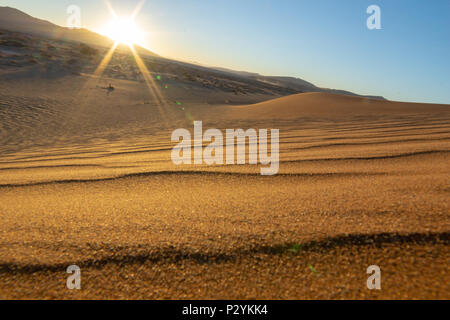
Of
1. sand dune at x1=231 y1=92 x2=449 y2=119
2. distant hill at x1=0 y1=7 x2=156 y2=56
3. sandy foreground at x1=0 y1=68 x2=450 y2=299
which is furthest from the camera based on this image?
distant hill at x1=0 y1=7 x2=156 y2=56

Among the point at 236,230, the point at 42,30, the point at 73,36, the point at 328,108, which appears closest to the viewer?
the point at 236,230

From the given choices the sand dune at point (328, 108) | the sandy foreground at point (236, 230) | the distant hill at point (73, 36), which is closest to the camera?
the sandy foreground at point (236, 230)

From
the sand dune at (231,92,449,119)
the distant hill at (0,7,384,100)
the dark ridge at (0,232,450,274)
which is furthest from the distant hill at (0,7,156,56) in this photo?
the dark ridge at (0,232,450,274)

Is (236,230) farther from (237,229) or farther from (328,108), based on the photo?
(328,108)

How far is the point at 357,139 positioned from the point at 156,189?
234 centimetres

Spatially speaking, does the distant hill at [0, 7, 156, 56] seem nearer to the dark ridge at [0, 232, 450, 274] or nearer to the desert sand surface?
the desert sand surface

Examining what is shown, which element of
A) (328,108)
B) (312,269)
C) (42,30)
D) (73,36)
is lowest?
(312,269)

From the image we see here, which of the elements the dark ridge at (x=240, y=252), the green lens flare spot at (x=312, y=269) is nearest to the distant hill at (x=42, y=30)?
the dark ridge at (x=240, y=252)

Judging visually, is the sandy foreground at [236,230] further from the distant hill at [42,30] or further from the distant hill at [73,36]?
the distant hill at [42,30]

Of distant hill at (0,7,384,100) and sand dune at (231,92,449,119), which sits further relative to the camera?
distant hill at (0,7,384,100)

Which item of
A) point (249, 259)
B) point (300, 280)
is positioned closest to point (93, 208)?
point (249, 259)

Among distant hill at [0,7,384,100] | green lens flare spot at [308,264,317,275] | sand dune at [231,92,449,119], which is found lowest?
green lens flare spot at [308,264,317,275]

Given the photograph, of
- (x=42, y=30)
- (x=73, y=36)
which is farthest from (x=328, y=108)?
(x=73, y=36)
